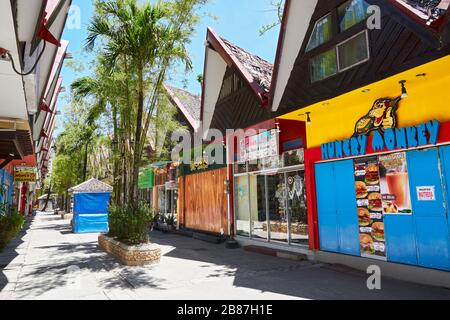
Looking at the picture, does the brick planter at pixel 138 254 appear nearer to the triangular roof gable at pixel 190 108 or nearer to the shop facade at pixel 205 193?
the shop facade at pixel 205 193

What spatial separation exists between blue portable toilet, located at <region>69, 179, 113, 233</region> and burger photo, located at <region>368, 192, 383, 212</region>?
50.0ft

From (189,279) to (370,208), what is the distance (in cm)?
495

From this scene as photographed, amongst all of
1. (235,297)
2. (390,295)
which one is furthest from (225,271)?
(390,295)

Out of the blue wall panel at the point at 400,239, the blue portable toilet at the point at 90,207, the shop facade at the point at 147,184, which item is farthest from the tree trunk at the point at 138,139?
the shop facade at the point at 147,184

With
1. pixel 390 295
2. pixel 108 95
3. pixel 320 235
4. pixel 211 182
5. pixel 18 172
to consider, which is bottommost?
pixel 390 295

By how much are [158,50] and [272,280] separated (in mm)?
8248

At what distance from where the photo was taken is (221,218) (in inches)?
567

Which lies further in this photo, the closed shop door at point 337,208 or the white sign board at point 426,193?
the closed shop door at point 337,208

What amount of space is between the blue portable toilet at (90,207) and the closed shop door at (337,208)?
13659 mm

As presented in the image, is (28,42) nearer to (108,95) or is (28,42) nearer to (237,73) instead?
(108,95)

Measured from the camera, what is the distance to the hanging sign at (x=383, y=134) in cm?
700

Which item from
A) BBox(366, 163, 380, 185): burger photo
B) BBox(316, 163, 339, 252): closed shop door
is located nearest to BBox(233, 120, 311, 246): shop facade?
BBox(316, 163, 339, 252): closed shop door

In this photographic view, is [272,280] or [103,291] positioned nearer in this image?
[103,291]

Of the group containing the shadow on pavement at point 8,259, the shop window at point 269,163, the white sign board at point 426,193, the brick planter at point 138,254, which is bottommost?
the shadow on pavement at point 8,259
